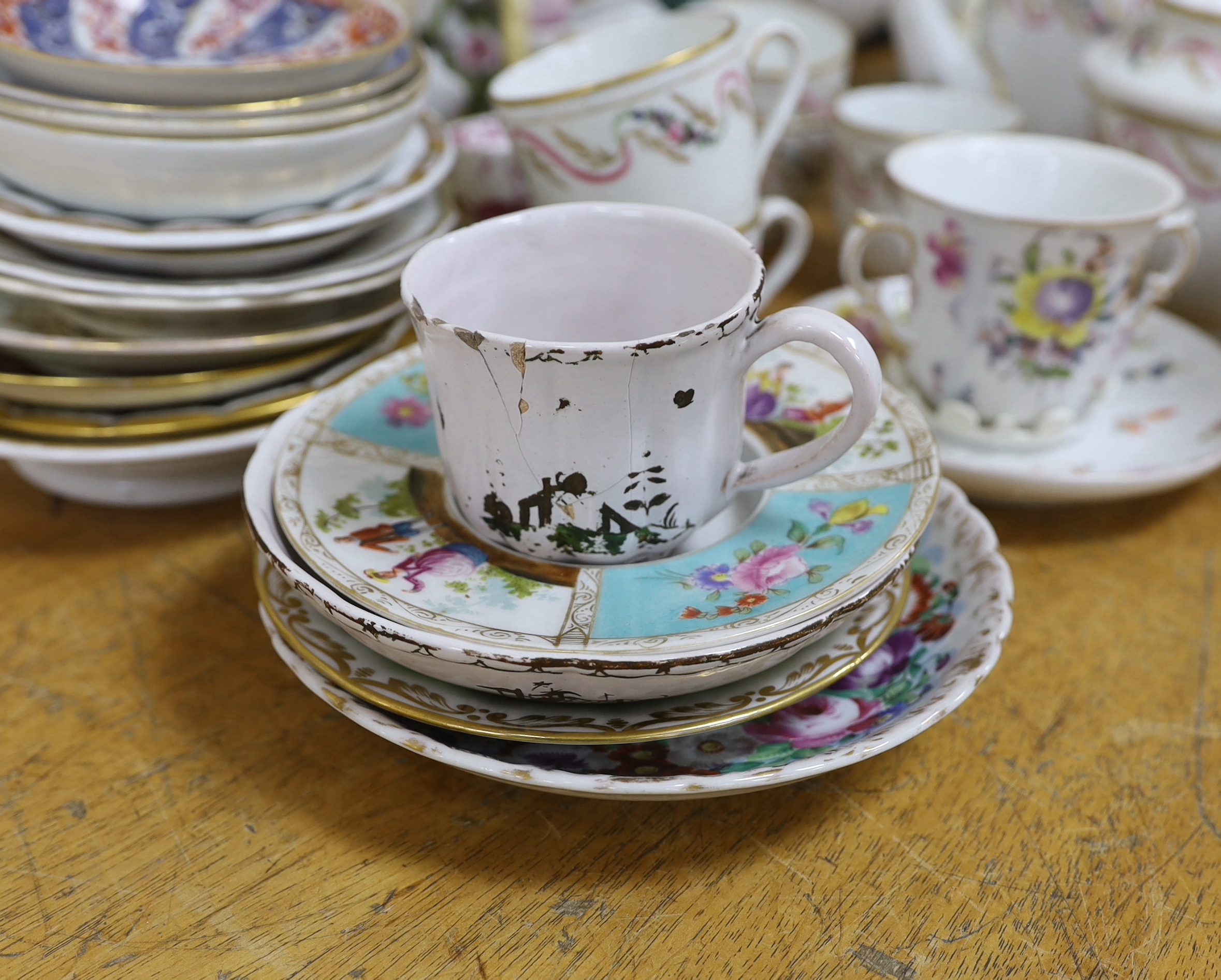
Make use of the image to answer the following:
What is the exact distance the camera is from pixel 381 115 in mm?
564

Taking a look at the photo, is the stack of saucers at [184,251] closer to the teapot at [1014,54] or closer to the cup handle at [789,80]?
the cup handle at [789,80]

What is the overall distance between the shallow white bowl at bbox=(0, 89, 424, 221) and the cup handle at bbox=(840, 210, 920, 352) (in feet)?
0.88

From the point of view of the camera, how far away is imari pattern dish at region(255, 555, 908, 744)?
368 mm

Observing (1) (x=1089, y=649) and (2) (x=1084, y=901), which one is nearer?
(2) (x=1084, y=901)

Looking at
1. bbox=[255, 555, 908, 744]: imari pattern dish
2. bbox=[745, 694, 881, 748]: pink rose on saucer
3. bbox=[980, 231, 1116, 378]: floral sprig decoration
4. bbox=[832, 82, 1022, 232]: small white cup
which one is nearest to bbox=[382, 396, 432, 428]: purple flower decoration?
bbox=[255, 555, 908, 744]: imari pattern dish

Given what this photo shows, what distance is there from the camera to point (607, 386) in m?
0.37

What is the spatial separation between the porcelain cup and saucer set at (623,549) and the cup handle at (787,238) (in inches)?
10.7

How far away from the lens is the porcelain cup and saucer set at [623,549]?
0.36 meters

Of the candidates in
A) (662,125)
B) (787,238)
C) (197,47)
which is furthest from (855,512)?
(197,47)

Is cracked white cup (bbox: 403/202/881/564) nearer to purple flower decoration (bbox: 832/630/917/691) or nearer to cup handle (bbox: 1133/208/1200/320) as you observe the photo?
purple flower decoration (bbox: 832/630/917/691)

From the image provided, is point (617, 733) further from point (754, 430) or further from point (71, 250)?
point (71, 250)

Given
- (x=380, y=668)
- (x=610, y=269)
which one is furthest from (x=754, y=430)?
(x=380, y=668)

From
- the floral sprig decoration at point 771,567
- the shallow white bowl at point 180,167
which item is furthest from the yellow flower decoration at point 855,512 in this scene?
the shallow white bowl at point 180,167

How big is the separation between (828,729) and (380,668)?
0.17 m
